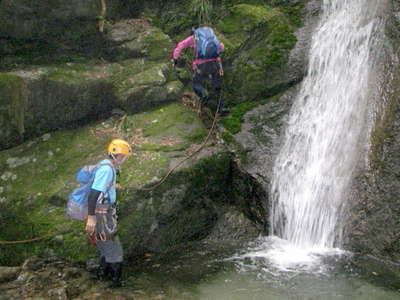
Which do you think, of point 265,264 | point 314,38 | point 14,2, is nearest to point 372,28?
point 314,38

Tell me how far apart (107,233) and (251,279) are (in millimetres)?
2277

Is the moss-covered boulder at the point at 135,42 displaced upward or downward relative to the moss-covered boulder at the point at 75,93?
upward

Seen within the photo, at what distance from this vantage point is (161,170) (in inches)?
320

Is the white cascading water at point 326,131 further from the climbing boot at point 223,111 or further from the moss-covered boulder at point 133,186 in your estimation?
the climbing boot at point 223,111

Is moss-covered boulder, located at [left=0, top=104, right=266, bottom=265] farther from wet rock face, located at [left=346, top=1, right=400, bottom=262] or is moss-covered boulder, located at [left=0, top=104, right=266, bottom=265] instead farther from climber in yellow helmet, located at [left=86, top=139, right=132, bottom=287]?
wet rock face, located at [left=346, top=1, right=400, bottom=262]

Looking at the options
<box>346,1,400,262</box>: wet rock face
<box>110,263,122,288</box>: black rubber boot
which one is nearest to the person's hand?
<box>110,263,122,288</box>: black rubber boot

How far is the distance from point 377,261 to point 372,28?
454 cm

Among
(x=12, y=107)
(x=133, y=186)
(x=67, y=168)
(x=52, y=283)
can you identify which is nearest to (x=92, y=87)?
(x=12, y=107)

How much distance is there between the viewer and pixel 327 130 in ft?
28.7

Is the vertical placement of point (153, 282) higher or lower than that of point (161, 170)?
lower

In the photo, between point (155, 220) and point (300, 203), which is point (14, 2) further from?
point (300, 203)

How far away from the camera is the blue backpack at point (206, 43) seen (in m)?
8.95

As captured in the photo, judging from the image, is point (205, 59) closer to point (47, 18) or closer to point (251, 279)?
point (47, 18)

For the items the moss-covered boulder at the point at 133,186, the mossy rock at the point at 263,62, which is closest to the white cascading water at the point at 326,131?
the mossy rock at the point at 263,62
